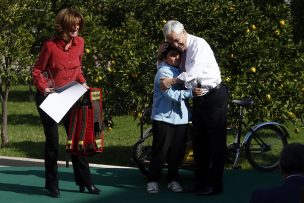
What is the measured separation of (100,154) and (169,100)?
4708mm

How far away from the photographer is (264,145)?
993cm

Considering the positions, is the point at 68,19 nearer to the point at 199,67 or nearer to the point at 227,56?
the point at 199,67

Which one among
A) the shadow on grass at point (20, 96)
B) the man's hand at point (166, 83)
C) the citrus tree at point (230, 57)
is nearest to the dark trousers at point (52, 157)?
the man's hand at point (166, 83)

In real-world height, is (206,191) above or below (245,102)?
below

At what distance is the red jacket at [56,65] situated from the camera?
7.46m

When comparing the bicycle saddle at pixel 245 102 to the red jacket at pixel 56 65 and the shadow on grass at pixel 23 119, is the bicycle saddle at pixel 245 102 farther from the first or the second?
the shadow on grass at pixel 23 119

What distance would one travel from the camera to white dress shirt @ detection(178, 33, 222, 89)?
7.45 m

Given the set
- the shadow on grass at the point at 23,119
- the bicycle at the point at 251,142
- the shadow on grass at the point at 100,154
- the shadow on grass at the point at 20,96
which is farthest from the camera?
the shadow on grass at the point at 20,96

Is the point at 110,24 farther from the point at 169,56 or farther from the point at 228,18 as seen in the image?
the point at 169,56

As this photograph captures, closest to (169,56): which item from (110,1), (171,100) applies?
(171,100)

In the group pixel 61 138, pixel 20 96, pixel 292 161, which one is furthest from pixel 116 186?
pixel 20 96

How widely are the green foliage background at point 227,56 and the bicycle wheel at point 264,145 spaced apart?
37cm

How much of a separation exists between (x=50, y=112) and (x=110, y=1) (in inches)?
355

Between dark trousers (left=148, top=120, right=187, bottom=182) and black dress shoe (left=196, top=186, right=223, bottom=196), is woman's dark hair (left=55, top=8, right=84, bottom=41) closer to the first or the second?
dark trousers (left=148, top=120, right=187, bottom=182)
